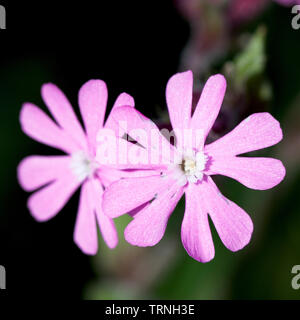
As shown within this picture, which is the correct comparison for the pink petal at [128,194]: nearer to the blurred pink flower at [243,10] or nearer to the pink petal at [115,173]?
the pink petal at [115,173]

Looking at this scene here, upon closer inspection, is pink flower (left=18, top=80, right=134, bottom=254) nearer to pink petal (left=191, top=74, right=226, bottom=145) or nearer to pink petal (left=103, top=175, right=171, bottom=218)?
pink petal (left=103, top=175, right=171, bottom=218)

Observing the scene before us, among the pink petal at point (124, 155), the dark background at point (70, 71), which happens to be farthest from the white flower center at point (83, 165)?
the dark background at point (70, 71)

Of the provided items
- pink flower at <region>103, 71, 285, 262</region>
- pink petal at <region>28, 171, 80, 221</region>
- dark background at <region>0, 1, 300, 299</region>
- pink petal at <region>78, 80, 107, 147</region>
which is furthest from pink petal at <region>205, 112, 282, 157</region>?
dark background at <region>0, 1, 300, 299</region>

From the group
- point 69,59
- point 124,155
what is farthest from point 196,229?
point 69,59

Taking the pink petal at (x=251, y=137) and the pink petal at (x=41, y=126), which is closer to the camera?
the pink petal at (x=251, y=137)

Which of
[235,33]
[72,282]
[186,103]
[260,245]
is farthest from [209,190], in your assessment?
[72,282]

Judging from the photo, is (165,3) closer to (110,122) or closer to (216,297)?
(110,122)

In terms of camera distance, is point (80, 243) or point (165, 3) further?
point (165, 3)
